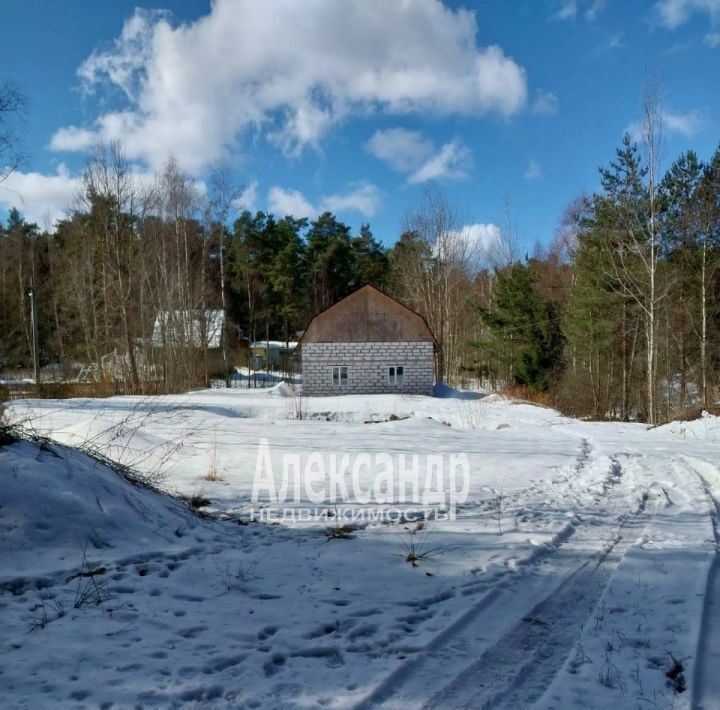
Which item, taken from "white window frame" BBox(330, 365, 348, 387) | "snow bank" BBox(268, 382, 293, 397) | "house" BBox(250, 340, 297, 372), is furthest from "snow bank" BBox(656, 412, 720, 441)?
"house" BBox(250, 340, 297, 372)

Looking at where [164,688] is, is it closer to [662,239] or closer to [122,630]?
[122,630]

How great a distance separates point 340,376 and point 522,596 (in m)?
23.5

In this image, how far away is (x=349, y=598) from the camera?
11.7 ft

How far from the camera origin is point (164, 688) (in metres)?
2.46

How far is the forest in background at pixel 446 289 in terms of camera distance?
862 inches

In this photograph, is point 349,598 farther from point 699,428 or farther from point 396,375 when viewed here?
point 396,375

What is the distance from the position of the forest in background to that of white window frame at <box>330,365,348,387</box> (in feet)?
26.5

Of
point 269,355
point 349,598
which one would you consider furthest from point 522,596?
point 269,355

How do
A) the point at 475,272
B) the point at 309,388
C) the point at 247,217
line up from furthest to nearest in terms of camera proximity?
the point at 247,217 → the point at 475,272 → the point at 309,388

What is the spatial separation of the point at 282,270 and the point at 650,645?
44.7 metres

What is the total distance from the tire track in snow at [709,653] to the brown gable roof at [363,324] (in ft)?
75.4

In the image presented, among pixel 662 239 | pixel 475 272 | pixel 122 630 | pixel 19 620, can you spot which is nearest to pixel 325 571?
pixel 122 630

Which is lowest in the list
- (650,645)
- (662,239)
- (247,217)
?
(650,645)

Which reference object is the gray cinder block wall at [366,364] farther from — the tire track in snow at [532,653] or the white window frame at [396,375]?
the tire track in snow at [532,653]
